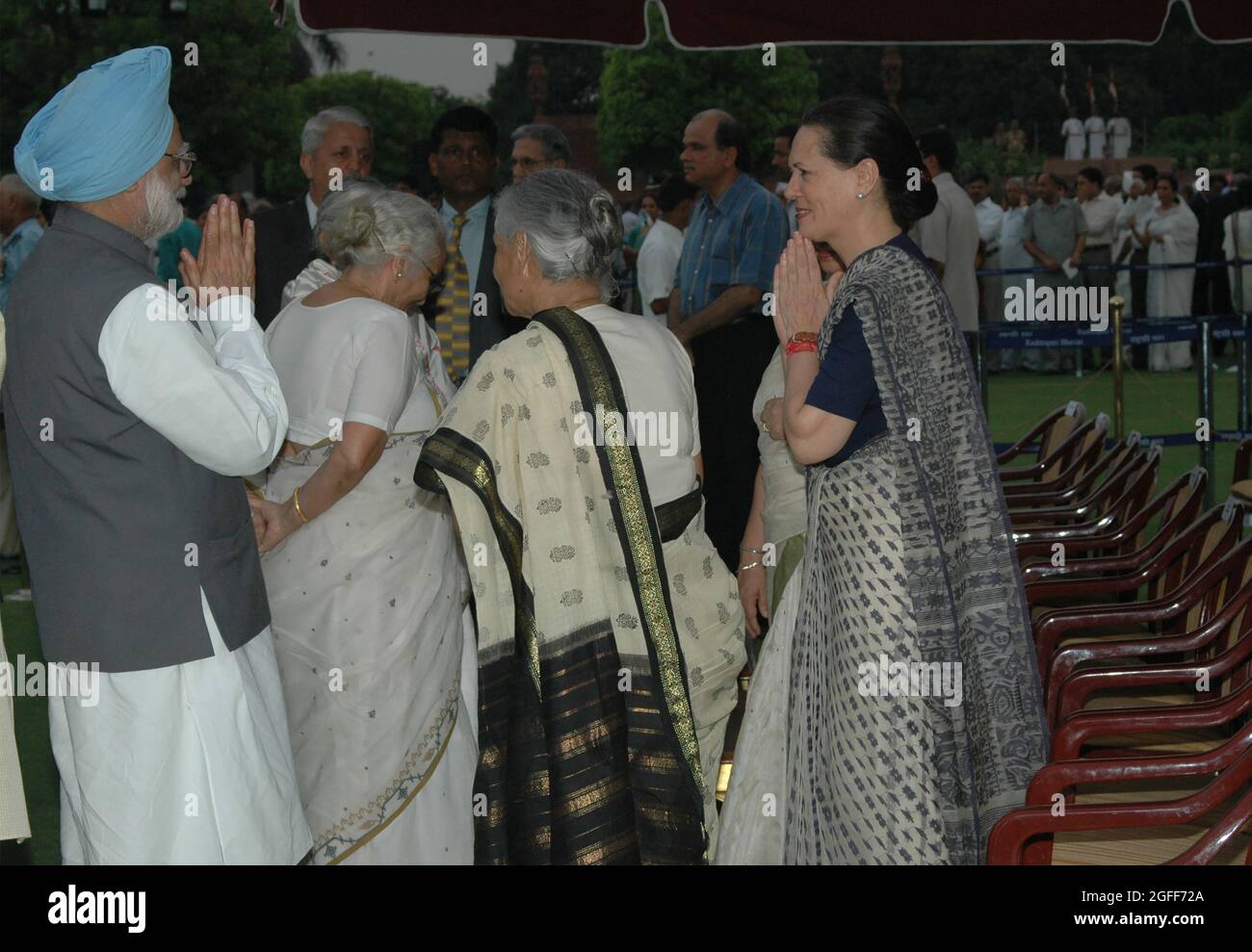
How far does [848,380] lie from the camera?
125 inches

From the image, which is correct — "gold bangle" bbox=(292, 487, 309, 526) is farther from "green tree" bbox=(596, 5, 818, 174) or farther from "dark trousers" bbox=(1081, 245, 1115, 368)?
"green tree" bbox=(596, 5, 818, 174)

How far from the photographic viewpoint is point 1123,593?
520 cm

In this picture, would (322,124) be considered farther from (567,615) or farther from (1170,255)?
(1170,255)

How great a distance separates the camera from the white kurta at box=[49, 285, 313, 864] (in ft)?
9.12

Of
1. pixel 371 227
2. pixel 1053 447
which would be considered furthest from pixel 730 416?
pixel 371 227

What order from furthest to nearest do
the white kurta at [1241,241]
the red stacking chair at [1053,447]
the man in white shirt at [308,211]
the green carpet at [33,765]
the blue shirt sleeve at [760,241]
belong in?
the white kurta at [1241,241], the blue shirt sleeve at [760,241], the red stacking chair at [1053,447], the man in white shirt at [308,211], the green carpet at [33,765]

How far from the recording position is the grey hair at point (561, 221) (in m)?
3.62

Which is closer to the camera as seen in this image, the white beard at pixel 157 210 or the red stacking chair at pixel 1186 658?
the white beard at pixel 157 210

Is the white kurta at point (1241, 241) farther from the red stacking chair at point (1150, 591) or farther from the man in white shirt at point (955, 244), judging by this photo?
the red stacking chair at point (1150, 591)

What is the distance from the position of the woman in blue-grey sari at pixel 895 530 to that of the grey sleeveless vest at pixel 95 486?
4.01 ft

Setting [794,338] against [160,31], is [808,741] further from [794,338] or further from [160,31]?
[160,31]

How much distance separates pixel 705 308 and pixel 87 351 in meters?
4.17

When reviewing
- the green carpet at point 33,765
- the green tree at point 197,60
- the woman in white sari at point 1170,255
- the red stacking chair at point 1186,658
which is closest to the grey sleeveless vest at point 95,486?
the green carpet at point 33,765
